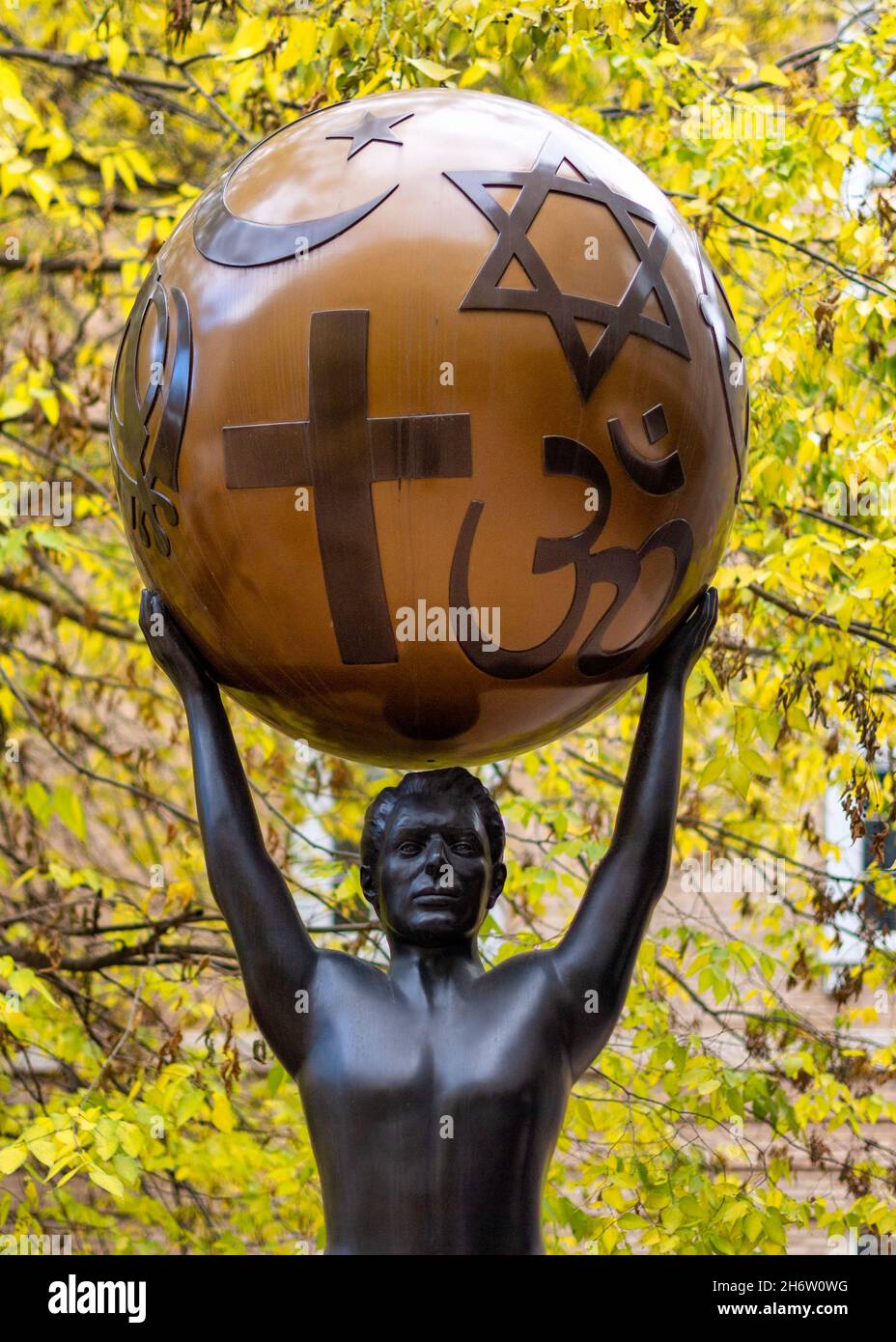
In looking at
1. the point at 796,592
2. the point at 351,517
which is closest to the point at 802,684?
the point at 796,592

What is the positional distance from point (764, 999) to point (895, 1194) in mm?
788

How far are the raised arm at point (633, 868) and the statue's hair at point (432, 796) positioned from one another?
216 mm

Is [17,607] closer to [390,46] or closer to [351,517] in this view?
[390,46]

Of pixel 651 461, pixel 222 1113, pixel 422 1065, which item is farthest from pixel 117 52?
pixel 422 1065

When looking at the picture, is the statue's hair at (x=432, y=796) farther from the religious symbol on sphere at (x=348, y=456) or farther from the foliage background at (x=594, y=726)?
the foliage background at (x=594, y=726)

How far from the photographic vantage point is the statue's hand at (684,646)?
10.0ft

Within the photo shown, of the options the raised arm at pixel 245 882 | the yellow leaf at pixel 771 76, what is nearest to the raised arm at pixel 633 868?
the raised arm at pixel 245 882

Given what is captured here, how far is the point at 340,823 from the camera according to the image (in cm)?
725

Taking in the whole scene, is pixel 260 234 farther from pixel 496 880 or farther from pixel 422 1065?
pixel 422 1065

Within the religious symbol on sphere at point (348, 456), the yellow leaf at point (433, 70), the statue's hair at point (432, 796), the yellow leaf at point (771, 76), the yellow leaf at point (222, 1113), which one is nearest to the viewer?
the religious symbol on sphere at point (348, 456)

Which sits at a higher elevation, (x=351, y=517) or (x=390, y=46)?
(x=390, y=46)

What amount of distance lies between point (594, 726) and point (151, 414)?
4898mm

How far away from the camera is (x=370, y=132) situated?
2.79m

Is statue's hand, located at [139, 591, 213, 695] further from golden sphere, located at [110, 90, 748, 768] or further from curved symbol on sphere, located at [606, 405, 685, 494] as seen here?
curved symbol on sphere, located at [606, 405, 685, 494]
